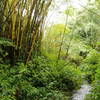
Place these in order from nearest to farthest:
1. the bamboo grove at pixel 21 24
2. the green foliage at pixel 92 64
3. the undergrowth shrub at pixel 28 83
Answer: the undergrowth shrub at pixel 28 83
the bamboo grove at pixel 21 24
the green foliage at pixel 92 64

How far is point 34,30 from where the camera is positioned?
292 cm

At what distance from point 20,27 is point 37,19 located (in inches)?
14.0

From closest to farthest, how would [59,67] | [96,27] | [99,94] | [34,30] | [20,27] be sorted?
[99,94] < [20,27] < [34,30] < [59,67] < [96,27]

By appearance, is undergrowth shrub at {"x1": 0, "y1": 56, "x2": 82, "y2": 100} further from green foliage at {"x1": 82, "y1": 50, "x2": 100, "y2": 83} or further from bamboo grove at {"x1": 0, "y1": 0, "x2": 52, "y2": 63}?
green foliage at {"x1": 82, "y1": 50, "x2": 100, "y2": 83}

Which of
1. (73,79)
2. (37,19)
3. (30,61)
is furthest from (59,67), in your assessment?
(37,19)

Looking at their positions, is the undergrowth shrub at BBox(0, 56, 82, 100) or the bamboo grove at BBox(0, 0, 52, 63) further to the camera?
the bamboo grove at BBox(0, 0, 52, 63)

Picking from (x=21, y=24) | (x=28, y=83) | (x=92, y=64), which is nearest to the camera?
(x=28, y=83)

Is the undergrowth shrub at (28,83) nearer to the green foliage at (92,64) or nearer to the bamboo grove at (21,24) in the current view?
the bamboo grove at (21,24)

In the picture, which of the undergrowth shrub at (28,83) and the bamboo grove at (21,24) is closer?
the undergrowth shrub at (28,83)

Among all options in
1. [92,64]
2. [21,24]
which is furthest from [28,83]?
[92,64]

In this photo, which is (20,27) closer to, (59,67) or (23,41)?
(23,41)

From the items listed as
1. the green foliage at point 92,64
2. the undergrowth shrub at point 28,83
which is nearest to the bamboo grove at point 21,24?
the undergrowth shrub at point 28,83

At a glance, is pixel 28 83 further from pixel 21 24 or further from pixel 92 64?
pixel 92 64

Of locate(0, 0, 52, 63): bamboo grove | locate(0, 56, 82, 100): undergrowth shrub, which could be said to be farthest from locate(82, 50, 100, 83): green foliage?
locate(0, 0, 52, 63): bamboo grove
